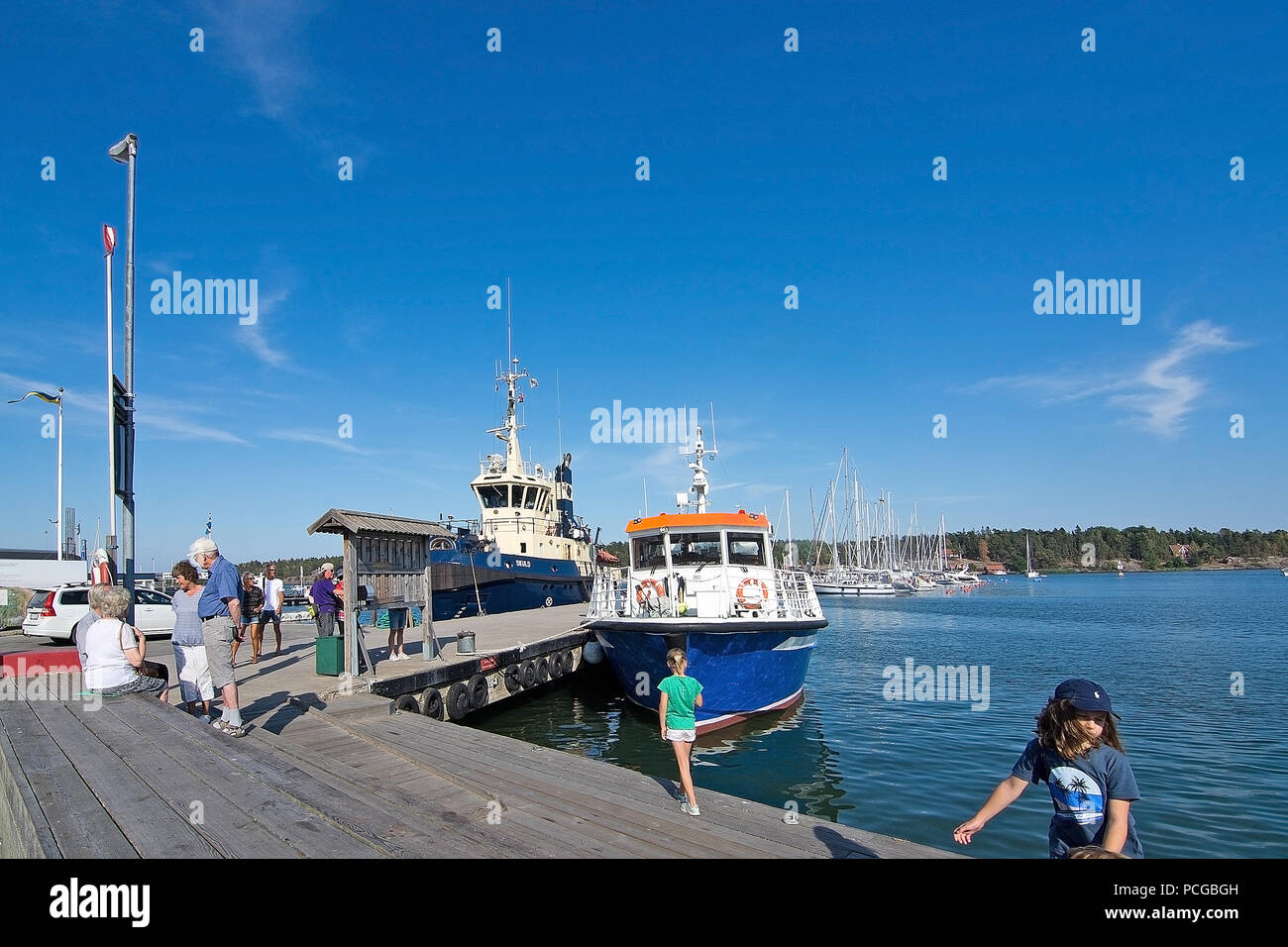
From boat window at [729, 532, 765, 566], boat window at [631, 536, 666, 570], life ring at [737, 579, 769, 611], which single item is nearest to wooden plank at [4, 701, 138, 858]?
life ring at [737, 579, 769, 611]

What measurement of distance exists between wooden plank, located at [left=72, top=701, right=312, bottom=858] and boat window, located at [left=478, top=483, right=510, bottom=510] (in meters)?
27.3

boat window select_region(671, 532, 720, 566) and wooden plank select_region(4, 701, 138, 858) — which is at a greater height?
boat window select_region(671, 532, 720, 566)

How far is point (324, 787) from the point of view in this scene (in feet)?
16.4

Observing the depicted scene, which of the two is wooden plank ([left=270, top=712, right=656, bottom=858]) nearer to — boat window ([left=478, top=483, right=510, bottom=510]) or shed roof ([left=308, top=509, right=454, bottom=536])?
shed roof ([left=308, top=509, right=454, bottom=536])

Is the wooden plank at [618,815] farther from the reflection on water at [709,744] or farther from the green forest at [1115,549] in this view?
the green forest at [1115,549]

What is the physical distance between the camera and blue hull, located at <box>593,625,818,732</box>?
1264cm

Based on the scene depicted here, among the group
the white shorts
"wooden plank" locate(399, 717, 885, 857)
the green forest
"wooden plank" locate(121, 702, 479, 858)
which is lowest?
the green forest

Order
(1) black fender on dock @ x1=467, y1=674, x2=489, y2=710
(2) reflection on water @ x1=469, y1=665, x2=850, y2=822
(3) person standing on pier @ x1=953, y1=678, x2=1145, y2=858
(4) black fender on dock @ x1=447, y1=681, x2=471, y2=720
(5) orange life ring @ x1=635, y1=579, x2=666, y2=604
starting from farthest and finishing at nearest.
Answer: (5) orange life ring @ x1=635, y1=579, x2=666, y2=604
(1) black fender on dock @ x1=467, y1=674, x2=489, y2=710
(4) black fender on dock @ x1=447, y1=681, x2=471, y2=720
(2) reflection on water @ x1=469, y1=665, x2=850, y2=822
(3) person standing on pier @ x1=953, y1=678, x2=1145, y2=858

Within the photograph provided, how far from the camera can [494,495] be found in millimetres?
34094

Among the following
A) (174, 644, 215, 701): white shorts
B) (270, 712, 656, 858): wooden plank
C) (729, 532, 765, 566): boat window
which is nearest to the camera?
(270, 712, 656, 858): wooden plank

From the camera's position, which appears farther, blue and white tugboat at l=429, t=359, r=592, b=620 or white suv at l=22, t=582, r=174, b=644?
blue and white tugboat at l=429, t=359, r=592, b=620
